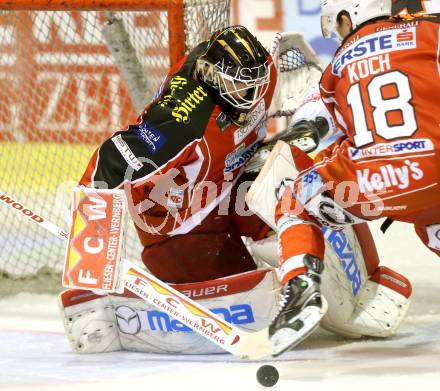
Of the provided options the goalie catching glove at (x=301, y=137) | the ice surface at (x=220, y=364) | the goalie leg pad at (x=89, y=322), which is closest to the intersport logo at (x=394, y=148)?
the goalie catching glove at (x=301, y=137)

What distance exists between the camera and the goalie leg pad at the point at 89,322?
10.4ft

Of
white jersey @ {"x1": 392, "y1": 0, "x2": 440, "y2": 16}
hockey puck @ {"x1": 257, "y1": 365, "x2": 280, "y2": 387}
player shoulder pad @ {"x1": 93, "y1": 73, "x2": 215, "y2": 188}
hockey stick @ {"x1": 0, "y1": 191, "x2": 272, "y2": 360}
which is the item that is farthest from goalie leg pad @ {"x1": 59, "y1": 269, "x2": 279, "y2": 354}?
white jersey @ {"x1": 392, "y1": 0, "x2": 440, "y2": 16}

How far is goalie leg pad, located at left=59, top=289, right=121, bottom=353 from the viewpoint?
10.4 ft

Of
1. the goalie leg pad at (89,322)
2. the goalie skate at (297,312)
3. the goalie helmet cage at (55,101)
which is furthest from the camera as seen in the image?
the goalie helmet cage at (55,101)

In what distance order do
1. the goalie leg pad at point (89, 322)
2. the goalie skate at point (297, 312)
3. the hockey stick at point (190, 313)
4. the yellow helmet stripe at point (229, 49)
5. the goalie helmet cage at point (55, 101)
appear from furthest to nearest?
the goalie helmet cage at point (55, 101) → the goalie leg pad at point (89, 322) → the yellow helmet stripe at point (229, 49) → the hockey stick at point (190, 313) → the goalie skate at point (297, 312)

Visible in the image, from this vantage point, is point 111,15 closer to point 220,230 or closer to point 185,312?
point 220,230

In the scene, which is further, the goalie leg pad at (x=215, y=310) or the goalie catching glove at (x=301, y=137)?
the goalie catching glove at (x=301, y=137)

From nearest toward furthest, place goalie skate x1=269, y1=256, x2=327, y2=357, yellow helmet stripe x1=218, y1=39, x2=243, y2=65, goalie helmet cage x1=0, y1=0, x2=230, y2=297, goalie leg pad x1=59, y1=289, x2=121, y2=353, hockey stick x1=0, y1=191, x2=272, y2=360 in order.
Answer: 1. goalie skate x1=269, y1=256, x2=327, y2=357
2. hockey stick x1=0, y1=191, x2=272, y2=360
3. yellow helmet stripe x1=218, y1=39, x2=243, y2=65
4. goalie leg pad x1=59, y1=289, x2=121, y2=353
5. goalie helmet cage x1=0, y1=0, x2=230, y2=297

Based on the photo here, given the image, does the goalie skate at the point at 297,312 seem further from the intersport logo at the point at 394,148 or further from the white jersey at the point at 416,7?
the white jersey at the point at 416,7

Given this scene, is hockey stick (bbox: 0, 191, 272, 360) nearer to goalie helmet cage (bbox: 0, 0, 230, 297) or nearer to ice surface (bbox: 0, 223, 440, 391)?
ice surface (bbox: 0, 223, 440, 391)

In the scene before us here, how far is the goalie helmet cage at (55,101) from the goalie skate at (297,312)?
5.04 feet

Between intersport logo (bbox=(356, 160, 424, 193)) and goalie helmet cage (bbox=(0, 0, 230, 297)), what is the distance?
1414 mm

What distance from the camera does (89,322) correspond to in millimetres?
3164

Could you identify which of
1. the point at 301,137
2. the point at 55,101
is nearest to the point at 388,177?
the point at 301,137
